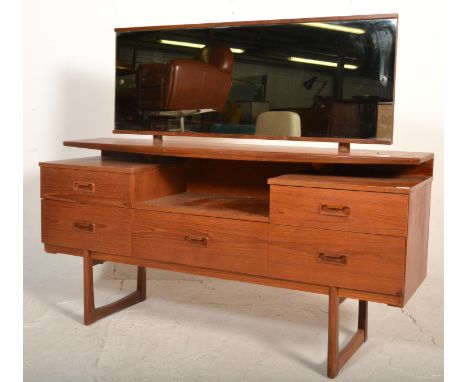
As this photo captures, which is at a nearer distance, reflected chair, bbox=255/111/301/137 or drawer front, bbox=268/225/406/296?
drawer front, bbox=268/225/406/296

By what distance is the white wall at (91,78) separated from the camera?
350 centimetres

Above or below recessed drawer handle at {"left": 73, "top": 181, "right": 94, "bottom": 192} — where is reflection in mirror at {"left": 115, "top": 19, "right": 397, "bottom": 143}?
above

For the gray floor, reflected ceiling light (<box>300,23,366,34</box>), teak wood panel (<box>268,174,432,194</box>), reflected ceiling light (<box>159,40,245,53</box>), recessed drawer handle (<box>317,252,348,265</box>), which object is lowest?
the gray floor

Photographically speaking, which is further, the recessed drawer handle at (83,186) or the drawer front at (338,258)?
the recessed drawer handle at (83,186)

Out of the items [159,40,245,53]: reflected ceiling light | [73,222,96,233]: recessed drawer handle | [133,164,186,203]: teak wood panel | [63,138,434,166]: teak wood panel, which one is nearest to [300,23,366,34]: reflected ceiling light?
[159,40,245,53]: reflected ceiling light

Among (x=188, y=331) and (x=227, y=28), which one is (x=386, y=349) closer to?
(x=188, y=331)

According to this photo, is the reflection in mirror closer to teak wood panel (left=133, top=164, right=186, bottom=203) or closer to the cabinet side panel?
teak wood panel (left=133, top=164, right=186, bottom=203)

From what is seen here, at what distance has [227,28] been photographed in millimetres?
2738

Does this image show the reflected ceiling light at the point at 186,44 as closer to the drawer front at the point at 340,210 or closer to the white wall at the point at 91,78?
the drawer front at the point at 340,210

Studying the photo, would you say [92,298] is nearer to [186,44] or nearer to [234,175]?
[234,175]

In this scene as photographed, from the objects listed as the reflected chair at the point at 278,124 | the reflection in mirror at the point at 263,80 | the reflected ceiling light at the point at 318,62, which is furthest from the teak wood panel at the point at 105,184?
the reflected ceiling light at the point at 318,62

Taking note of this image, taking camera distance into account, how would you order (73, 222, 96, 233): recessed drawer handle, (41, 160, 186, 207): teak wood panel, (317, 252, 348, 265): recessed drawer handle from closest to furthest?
1. (317, 252, 348, 265): recessed drawer handle
2. (41, 160, 186, 207): teak wood panel
3. (73, 222, 96, 233): recessed drawer handle

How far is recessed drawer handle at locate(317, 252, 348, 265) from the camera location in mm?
2277

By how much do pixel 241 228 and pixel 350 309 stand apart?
108cm
